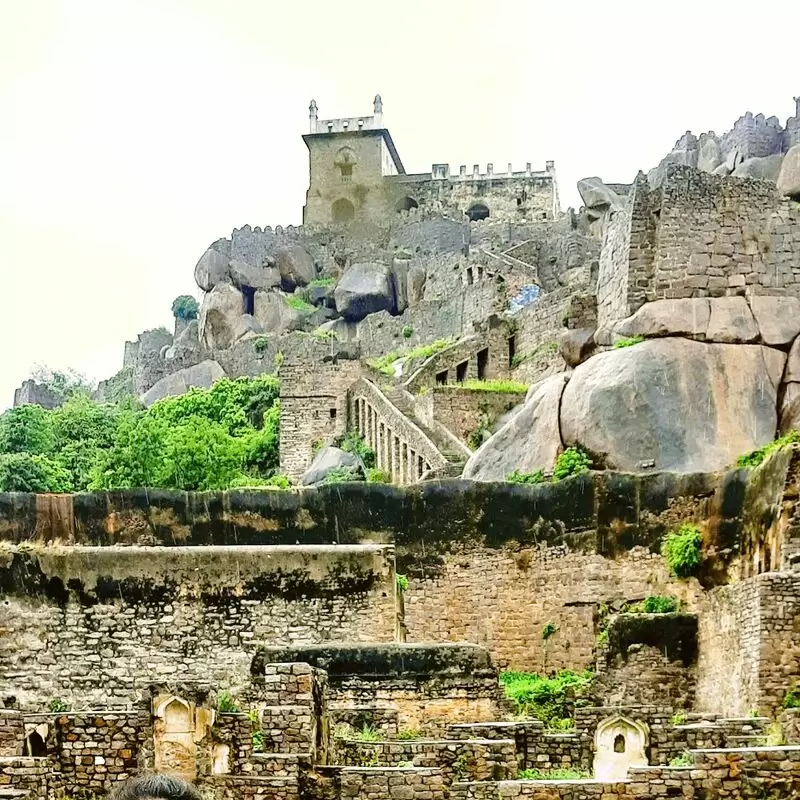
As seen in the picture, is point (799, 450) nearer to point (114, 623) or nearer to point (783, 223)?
point (114, 623)

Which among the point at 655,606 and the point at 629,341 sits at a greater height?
the point at 629,341

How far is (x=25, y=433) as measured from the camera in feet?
144

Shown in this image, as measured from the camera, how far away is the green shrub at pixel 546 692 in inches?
690

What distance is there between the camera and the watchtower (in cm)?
6812

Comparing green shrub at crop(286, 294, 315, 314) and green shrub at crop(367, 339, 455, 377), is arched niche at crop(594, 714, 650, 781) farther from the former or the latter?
green shrub at crop(286, 294, 315, 314)

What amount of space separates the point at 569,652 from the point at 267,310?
40.0 meters

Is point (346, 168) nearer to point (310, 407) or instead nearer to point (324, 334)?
point (324, 334)

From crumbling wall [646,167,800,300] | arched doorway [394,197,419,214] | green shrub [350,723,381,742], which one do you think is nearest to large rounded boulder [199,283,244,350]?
arched doorway [394,197,419,214]

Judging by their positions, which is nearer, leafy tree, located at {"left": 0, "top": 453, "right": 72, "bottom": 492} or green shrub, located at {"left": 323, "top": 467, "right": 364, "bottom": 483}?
green shrub, located at {"left": 323, "top": 467, "right": 364, "bottom": 483}

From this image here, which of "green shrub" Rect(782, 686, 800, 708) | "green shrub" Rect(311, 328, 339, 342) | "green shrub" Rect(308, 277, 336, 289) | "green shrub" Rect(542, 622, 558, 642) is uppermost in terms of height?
"green shrub" Rect(308, 277, 336, 289)

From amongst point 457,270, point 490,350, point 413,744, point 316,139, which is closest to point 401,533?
point 413,744

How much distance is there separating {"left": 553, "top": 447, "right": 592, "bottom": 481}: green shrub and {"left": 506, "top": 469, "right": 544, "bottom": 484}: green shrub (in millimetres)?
230

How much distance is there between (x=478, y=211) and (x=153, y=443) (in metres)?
33.1

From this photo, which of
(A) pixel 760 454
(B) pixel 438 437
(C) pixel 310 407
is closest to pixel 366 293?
(C) pixel 310 407
